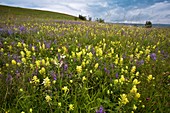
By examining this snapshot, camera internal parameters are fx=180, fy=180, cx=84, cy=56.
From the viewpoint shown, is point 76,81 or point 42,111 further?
point 76,81

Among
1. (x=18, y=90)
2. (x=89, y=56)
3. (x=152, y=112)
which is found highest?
(x=89, y=56)

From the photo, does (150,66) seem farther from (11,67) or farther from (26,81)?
(11,67)

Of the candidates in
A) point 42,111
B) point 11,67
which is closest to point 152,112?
point 42,111

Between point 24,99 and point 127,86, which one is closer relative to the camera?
point 24,99

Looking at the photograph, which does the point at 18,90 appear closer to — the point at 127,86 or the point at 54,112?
the point at 54,112

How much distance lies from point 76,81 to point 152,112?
1.24 metres

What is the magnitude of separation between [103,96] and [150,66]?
163 cm

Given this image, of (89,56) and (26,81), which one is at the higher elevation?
(89,56)

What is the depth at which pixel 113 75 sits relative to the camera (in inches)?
126

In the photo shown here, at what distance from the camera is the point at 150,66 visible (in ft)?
12.9

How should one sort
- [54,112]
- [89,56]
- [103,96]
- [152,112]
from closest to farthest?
[54,112] → [152,112] → [103,96] → [89,56]

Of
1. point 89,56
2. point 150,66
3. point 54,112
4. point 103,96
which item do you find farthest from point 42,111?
point 150,66

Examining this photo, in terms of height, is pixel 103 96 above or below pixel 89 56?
below

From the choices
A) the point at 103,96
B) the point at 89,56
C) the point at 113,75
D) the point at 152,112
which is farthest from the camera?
the point at 89,56
